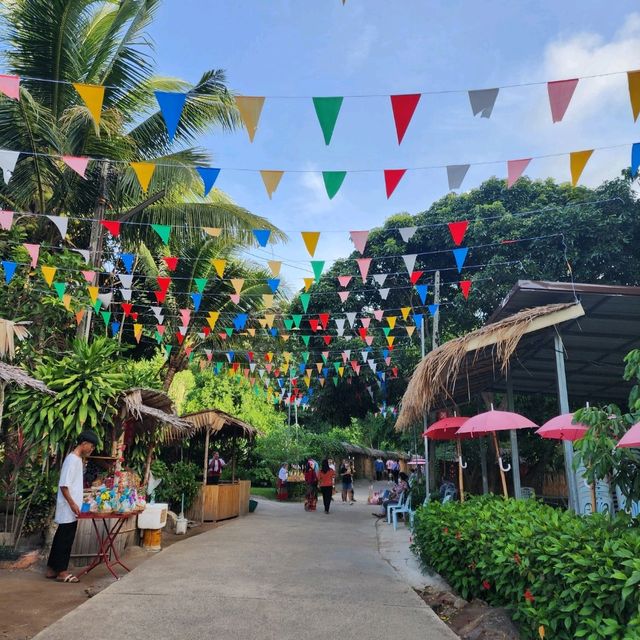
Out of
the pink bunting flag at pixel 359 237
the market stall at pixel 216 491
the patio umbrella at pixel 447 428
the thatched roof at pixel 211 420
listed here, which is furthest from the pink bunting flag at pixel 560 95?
the thatched roof at pixel 211 420

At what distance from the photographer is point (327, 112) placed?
5.26m

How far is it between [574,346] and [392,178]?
4706 mm

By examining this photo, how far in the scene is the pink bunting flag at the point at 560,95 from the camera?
4957 mm

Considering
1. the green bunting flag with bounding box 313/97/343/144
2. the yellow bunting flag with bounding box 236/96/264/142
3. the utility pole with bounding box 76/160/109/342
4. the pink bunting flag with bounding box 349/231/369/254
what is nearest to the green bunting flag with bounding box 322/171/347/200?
the green bunting flag with bounding box 313/97/343/144

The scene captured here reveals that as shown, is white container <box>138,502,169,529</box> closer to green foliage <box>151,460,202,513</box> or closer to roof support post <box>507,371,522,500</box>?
green foliage <box>151,460,202,513</box>

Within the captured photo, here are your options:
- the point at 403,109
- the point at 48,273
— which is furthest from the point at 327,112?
the point at 48,273

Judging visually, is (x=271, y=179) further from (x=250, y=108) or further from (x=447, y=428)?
(x=447, y=428)

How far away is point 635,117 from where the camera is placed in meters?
4.98

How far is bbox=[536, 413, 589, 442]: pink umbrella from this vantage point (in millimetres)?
6062

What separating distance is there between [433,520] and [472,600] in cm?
143

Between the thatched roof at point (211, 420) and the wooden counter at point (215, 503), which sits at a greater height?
the thatched roof at point (211, 420)

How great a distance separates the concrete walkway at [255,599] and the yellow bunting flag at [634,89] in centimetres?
486

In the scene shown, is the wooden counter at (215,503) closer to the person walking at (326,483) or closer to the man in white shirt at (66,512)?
the person walking at (326,483)

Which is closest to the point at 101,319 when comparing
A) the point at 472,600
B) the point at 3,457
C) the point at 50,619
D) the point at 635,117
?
the point at 3,457
